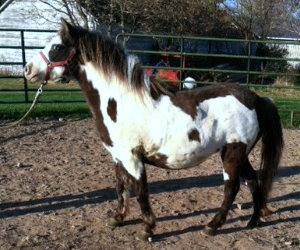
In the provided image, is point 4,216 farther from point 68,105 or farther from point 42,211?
point 68,105

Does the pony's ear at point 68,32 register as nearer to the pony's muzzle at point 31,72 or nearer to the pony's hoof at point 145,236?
the pony's muzzle at point 31,72

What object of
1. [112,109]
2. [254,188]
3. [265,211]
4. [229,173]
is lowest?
[265,211]

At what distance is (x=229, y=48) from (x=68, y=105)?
15.3m

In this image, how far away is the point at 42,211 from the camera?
4.25 meters

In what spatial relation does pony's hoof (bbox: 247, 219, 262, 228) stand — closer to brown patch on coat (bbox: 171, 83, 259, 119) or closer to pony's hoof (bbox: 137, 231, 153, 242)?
pony's hoof (bbox: 137, 231, 153, 242)

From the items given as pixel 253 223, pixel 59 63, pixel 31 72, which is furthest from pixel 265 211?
pixel 31 72

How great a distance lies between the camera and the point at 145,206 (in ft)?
12.2

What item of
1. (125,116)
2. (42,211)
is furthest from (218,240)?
(42,211)

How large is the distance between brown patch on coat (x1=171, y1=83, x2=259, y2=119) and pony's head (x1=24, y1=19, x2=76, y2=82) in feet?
3.05

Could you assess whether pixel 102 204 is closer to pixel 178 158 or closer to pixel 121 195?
pixel 121 195

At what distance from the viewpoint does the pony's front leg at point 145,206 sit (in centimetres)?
365

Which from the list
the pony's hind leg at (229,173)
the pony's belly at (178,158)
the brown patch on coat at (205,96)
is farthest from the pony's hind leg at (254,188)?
the brown patch on coat at (205,96)

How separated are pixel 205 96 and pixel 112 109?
0.79m

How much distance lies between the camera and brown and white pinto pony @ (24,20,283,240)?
3.51 meters
